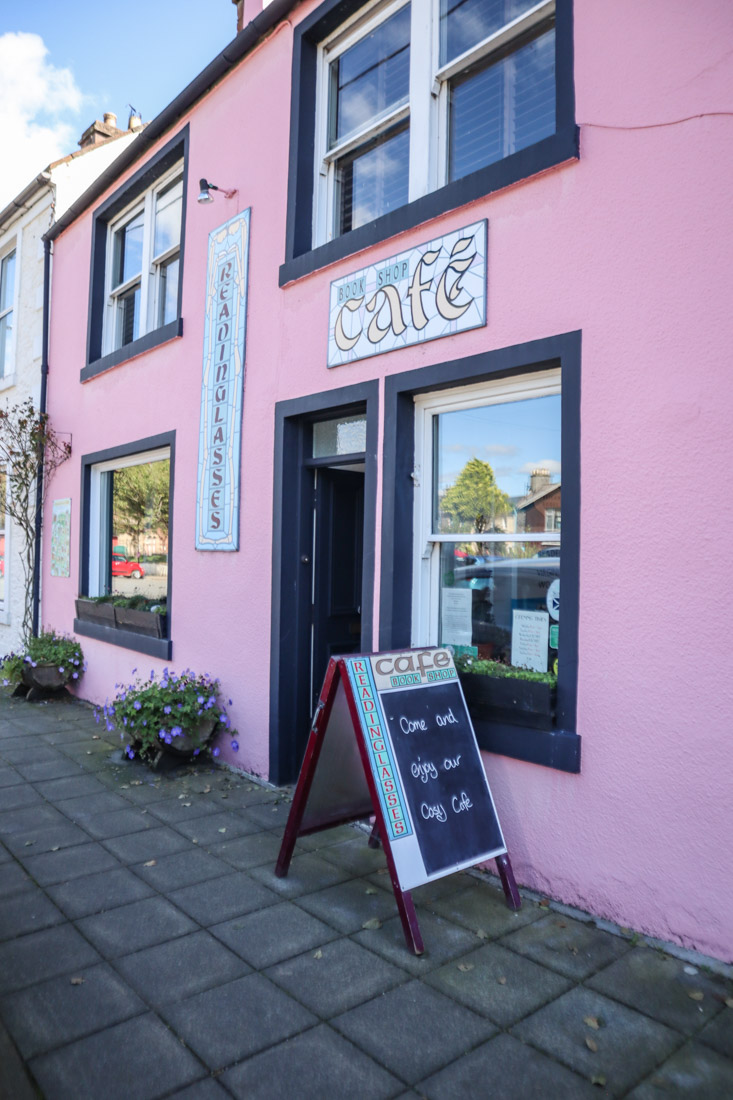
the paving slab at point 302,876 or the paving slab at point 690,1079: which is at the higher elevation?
the paving slab at point 690,1079

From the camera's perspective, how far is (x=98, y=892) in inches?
143

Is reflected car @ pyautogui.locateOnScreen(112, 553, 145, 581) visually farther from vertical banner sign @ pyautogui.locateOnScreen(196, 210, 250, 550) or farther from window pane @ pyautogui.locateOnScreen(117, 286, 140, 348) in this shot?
window pane @ pyautogui.locateOnScreen(117, 286, 140, 348)

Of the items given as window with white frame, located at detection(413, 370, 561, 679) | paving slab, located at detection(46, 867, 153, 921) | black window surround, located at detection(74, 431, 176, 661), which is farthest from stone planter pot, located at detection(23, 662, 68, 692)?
window with white frame, located at detection(413, 370, 561, 679)

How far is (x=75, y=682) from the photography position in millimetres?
8430

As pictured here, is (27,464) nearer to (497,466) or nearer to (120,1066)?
(497,466)

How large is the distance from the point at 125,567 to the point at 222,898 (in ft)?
16.7

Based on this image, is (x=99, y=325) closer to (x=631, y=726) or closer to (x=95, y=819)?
(x=95, y=819)

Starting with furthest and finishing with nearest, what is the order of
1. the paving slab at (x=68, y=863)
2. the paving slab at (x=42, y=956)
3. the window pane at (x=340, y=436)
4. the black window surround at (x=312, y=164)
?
1. the window pane at (x=340, y=436)
2. the paving slab at (x=68, y=863)
3. the black window surround at (x=312, y=164)
4. the paving slab at (x=42, y=956)

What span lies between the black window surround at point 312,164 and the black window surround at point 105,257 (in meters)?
1.73

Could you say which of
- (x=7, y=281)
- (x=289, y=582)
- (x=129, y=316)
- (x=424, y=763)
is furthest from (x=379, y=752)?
(x=7, y=281)

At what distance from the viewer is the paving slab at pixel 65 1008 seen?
99.7 inches

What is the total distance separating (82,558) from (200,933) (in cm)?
593

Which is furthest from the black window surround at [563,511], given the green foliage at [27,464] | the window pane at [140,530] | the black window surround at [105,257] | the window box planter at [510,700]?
the green foliage at [27,464]

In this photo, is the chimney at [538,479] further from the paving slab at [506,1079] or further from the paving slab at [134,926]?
the paving slab at [134,926]
